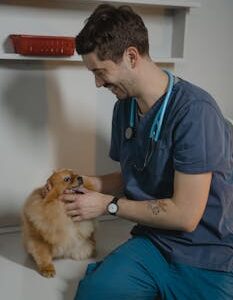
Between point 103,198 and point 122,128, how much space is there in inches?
9.5

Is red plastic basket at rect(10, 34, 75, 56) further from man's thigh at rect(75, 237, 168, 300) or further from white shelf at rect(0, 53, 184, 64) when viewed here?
man's thigh at rect(75, 237, 168, 300)

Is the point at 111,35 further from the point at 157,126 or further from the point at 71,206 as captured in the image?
the point at 71,206

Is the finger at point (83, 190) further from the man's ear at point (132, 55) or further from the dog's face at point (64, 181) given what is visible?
the man's ear at point (132, 55)

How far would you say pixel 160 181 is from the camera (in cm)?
122

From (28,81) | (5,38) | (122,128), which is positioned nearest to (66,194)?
(122,128)

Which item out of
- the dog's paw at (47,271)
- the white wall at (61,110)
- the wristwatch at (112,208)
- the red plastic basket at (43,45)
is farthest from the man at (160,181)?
the white wall at (61,110)

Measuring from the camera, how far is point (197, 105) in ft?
3.63

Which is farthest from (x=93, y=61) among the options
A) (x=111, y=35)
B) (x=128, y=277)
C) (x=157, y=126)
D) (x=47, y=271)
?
(x=47, y=271)

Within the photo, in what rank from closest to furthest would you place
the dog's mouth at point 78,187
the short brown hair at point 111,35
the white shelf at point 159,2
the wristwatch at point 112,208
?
the short brown hair at point 111,35 < the wristwatch at point 112,208 < the dog's mouth at point 78,187 < the white shelf at point 159,2

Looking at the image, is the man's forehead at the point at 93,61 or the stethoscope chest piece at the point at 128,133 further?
the stethoscope chest piece at the point at 128,133

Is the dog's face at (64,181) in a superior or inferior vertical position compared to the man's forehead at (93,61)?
inferior

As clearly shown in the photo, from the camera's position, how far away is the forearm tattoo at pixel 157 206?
116cm

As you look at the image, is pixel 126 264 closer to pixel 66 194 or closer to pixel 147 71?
pixel 66 194

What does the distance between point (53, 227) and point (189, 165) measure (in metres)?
0.55
